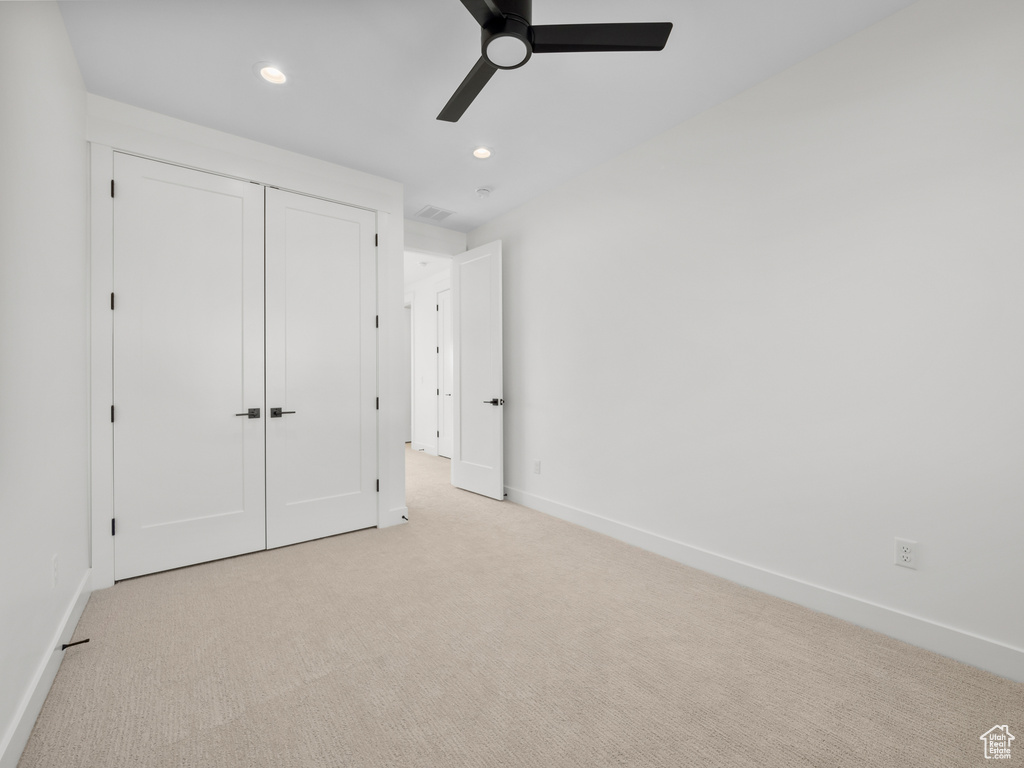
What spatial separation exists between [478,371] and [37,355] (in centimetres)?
312

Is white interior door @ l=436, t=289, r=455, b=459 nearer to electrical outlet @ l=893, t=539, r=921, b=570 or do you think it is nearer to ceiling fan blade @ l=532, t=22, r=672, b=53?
ceiling fan blade @ l=532, t=22, r=672, b=53

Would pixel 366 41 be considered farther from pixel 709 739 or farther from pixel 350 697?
pixel 709 739

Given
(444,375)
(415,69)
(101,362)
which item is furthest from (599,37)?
(444,375)

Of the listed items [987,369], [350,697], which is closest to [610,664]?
[350,697]

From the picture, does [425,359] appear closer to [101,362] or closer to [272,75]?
[101,362]

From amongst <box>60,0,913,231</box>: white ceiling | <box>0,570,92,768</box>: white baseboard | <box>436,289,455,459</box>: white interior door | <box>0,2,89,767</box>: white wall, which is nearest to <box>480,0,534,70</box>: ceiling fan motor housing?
<box>60,0,913,231</box>: white ceiling

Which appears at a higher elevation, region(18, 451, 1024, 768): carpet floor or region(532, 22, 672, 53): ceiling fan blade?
region(532, 22, 672, 53): ceiling fan blade

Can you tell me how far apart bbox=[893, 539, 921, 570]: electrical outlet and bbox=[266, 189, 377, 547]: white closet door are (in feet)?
10.6

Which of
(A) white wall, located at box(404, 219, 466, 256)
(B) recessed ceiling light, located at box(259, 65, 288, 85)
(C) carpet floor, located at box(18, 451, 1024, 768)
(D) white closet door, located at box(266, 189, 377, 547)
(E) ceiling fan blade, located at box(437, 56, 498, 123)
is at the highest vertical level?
(B) recessed ceiling light, located at box(259, 65, 288, 85)

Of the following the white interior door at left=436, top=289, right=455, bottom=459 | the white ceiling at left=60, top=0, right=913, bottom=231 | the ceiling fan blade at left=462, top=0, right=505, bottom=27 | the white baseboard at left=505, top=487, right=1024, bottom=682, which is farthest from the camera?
the white interior door at left=436, top=289, right=455, bottom=459

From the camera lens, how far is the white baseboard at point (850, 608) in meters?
1.83

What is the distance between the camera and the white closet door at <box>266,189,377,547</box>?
3168 mm

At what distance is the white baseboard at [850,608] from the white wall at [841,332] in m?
0.01

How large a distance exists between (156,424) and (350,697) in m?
2.07
